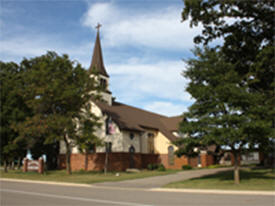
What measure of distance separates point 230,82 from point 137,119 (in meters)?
25.5

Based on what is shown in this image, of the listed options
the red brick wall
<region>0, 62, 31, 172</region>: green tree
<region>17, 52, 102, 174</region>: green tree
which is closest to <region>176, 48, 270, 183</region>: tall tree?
<region>17, 52, 102, 174</region>: green tree

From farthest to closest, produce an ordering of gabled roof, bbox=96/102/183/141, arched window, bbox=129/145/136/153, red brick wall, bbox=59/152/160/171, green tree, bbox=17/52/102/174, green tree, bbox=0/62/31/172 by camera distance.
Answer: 1. gabled roof, bbox=96/102/183/141
2. arched window, bbox=129/145/136/153
3. red brick wall, bbox=59/152/160/171
4. green tree, bbox=0/62/31/172
5. green tree, bbox=17/52/102/174

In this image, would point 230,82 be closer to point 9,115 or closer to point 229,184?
point 229,184

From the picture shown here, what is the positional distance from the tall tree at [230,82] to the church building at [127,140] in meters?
15.3

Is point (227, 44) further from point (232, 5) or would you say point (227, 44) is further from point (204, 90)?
point (204, 90)

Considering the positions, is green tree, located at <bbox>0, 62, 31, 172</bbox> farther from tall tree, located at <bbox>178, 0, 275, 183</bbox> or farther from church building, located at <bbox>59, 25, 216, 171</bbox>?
tall tree, located at <bbox>178, 0, 275, 183</bbox>

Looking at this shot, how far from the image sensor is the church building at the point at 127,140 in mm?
36031

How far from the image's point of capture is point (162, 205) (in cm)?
1017

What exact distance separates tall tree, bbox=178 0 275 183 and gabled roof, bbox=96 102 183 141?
59.3ft

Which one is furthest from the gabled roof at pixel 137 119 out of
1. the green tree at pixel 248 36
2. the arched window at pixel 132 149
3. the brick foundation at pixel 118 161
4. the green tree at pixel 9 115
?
the green tree at pixel 248 36

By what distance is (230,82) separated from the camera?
1808cm

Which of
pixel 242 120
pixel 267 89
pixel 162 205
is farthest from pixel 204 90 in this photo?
pixel 162 205

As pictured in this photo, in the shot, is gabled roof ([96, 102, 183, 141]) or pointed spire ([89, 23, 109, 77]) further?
pointed spire ([89, 23, 109, 77])

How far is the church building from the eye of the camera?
36.0 meters
